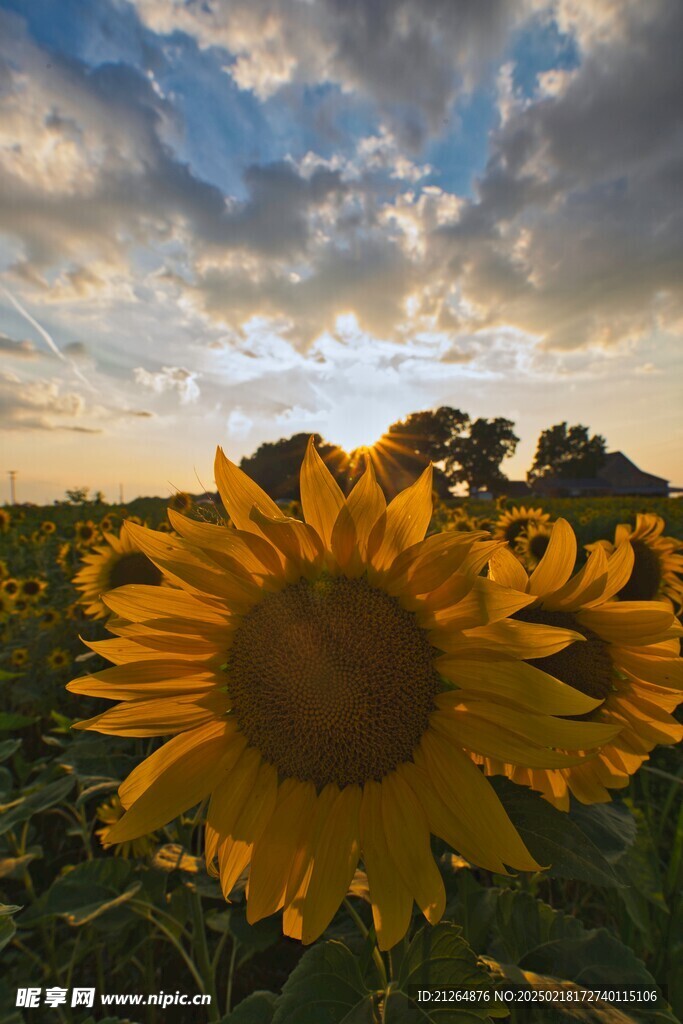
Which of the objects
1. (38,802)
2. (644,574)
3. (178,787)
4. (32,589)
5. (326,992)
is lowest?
(32,589)

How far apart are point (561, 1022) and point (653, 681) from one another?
2.23 feet

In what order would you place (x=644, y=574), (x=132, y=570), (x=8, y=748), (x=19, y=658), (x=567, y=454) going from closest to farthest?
1. (x=8, y=748)
2. (x=644, y=574)
3. (x=132, y=570)
4. (x=19, y=658)
5. (x=567, y=454)

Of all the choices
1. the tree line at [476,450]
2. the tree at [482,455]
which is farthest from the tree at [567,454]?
the tree at [482,455]

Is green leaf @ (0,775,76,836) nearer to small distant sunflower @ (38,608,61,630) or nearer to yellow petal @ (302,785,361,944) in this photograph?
yellow petal @ (302,785,361,944)

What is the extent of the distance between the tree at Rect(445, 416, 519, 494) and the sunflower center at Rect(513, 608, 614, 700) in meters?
54.8

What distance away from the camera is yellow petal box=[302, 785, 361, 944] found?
2.93ft

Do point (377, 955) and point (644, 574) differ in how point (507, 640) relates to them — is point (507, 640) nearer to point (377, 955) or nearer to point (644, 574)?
point (377, 955)

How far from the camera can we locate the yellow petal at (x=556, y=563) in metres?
1.08

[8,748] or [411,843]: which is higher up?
[411,843]

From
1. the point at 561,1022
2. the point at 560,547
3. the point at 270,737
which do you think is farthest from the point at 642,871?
the point at 270,737

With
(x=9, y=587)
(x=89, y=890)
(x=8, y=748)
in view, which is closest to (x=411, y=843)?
(x=8, y=748)

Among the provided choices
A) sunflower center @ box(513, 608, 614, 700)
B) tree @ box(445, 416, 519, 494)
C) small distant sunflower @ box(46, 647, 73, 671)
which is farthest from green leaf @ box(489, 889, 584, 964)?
tree @ box(445, 416, 519, 494)

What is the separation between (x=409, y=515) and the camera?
0.87 m

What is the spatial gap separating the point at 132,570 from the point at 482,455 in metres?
54.8
